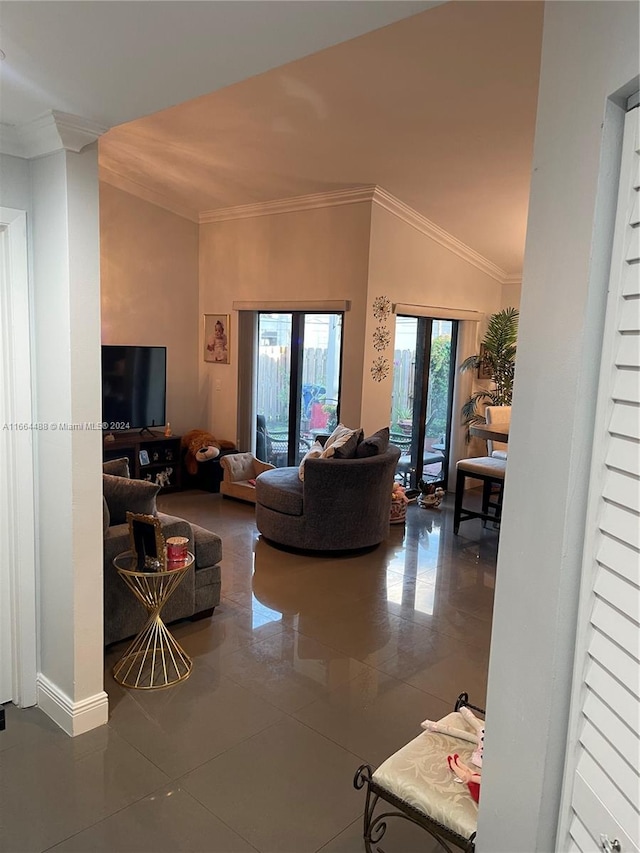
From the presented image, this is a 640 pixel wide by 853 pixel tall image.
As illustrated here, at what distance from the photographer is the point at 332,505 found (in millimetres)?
4996

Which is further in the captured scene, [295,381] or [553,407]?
[295,381]

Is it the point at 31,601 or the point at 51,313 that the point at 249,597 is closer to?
the point at 31,601

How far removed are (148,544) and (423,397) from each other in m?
4.76

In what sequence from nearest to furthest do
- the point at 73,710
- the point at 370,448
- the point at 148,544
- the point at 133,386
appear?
the point at 73,710 → the point at 148,544 → the point at 370,448 → the point at 133,386

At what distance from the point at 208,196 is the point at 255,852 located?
6021 mm

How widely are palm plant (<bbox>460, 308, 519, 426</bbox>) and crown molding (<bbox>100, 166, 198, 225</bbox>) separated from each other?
12.0ft

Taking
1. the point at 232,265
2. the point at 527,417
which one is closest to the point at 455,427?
the point at 232,265

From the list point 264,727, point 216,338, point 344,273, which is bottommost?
point 264,727

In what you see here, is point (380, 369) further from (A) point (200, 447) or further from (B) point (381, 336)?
(A) point (200, 447)

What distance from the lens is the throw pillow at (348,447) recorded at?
5062mm

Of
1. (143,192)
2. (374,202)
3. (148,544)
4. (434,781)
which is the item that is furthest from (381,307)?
(434,781)

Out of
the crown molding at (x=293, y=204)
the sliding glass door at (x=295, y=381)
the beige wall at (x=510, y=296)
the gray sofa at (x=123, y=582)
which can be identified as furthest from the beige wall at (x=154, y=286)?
the beige wall at (x=510, y=296)

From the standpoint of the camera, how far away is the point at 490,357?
7.55 meters

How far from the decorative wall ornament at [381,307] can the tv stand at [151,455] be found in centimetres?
259
